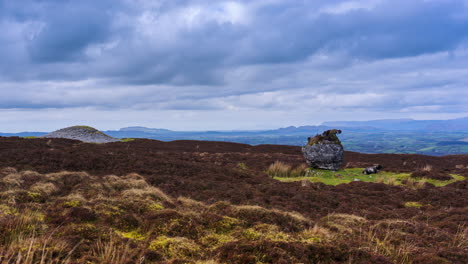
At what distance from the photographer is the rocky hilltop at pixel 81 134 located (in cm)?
5962

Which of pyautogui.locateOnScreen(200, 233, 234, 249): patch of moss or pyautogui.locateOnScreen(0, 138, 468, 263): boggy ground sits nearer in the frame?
pyautogui.locateOnScreen(0, 138, 468, 263): boggy ground

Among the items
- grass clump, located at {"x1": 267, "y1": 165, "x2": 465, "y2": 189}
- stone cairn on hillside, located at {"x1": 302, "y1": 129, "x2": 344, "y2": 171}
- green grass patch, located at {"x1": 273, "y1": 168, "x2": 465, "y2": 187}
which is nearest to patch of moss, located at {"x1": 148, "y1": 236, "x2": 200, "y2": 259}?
grass clump, located at {"x1": 267, "y1": 165, "x2": 465, "y2": 189}

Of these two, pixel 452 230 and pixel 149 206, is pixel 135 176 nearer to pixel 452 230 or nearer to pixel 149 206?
pixel 149 206

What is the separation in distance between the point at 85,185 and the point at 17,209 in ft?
14.3

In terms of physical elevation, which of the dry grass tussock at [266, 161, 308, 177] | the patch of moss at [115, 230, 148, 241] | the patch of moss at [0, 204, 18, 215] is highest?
the patch of moss at [0, 204, 18, 215]

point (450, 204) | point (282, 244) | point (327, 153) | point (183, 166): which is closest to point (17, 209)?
point (282, 244)

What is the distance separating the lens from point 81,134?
63000 mm

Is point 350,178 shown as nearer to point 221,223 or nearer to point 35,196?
point 221,223

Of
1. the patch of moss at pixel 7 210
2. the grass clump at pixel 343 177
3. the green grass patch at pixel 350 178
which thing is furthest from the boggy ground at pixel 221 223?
the green grass patch at pixel 350 178

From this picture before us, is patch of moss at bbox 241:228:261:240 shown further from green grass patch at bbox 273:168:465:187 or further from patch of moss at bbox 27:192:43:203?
green grass patch at bbox 273:168:465:187

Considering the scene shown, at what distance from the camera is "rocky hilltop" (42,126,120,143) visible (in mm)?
59625

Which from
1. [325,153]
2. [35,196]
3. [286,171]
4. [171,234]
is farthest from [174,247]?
[325,153]

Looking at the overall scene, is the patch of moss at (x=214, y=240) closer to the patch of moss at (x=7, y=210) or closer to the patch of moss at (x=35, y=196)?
the patch of moss at (x=7, y=210)

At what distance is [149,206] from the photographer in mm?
9430
